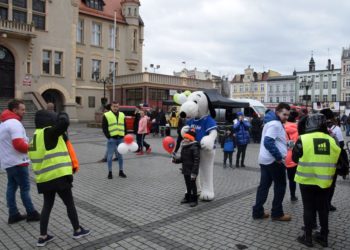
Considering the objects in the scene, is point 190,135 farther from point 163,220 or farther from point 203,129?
point 163,220

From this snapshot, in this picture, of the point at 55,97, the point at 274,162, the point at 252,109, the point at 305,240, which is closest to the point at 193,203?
the point at 274,162

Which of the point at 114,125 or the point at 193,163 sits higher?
the point at 114,125

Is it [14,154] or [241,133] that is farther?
[241,133]

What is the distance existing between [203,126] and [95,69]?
3193 centimetres

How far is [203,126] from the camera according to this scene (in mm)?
6398

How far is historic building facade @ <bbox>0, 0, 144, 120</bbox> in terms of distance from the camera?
92.4ft

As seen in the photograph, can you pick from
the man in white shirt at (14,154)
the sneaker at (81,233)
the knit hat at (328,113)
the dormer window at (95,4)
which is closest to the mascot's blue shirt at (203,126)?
the knit hat at (328,113)


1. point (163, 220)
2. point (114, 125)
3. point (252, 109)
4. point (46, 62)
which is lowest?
point (163, 220)

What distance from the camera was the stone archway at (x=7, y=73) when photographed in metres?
27.9

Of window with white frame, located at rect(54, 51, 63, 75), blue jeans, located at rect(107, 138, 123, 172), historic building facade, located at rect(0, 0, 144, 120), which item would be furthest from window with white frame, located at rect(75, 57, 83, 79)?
blue jeans, located at rect(107, 138, 123, 172)

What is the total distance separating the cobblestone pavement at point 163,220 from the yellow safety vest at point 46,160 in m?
0.94

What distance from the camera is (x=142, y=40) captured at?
40.1 metres

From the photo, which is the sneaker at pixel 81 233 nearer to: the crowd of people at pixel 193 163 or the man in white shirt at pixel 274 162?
the crowd of people at pixel 193 163

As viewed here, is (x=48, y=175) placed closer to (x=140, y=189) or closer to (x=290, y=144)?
(x=140, y=189)
